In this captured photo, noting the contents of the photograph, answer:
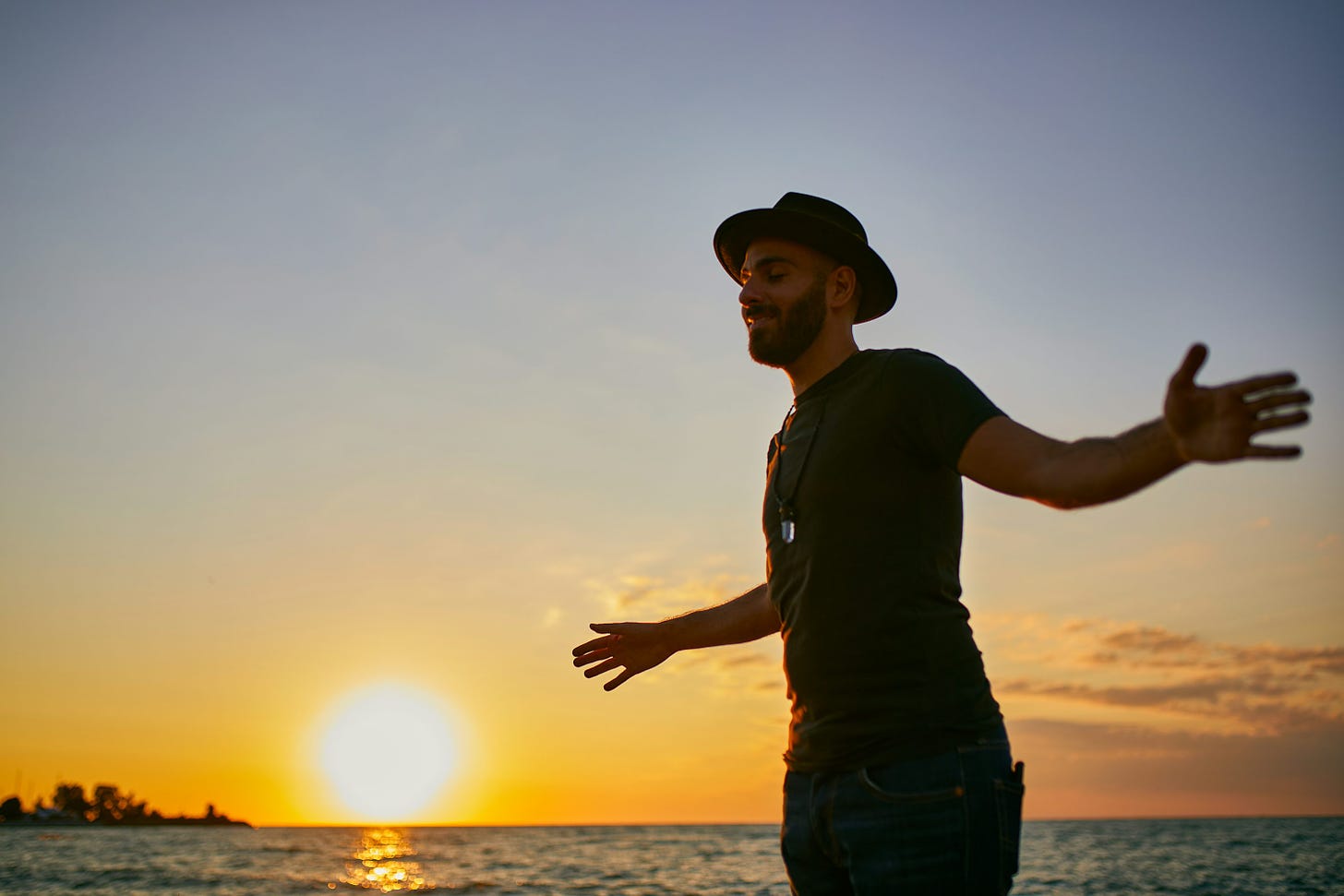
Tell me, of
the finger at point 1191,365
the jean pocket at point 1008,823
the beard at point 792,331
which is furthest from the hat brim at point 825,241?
the jean pocket at point 1008,823

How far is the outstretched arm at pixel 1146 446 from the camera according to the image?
Answer: 6.33 ft

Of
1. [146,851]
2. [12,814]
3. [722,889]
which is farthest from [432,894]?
[12,814]

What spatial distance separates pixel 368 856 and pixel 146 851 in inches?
570

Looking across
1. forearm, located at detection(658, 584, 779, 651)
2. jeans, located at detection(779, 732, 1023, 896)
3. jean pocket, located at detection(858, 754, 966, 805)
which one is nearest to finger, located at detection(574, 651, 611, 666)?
forearm, located at detection(658, 584, 779, 651)

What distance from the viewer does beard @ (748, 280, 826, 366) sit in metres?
3.19

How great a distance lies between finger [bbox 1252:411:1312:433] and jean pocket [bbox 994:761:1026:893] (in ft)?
3.57

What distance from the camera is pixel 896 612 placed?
2613mm

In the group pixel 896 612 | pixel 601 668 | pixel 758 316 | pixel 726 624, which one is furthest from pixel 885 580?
pixel 601 668

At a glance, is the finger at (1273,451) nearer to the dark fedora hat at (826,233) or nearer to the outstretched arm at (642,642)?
the dark fedora hat at (826,233)

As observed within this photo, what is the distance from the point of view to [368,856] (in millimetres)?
73125

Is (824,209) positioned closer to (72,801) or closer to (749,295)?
(749,295)

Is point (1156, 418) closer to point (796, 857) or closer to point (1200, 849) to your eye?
point (796, 857)

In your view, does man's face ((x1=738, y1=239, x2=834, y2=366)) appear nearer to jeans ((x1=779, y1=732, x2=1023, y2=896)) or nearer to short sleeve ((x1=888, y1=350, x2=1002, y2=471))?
short sleeve ((x1=888, y1=350, x2=1002, y2=471))

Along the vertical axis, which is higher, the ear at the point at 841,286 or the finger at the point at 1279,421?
the ear at the point at 841,286
